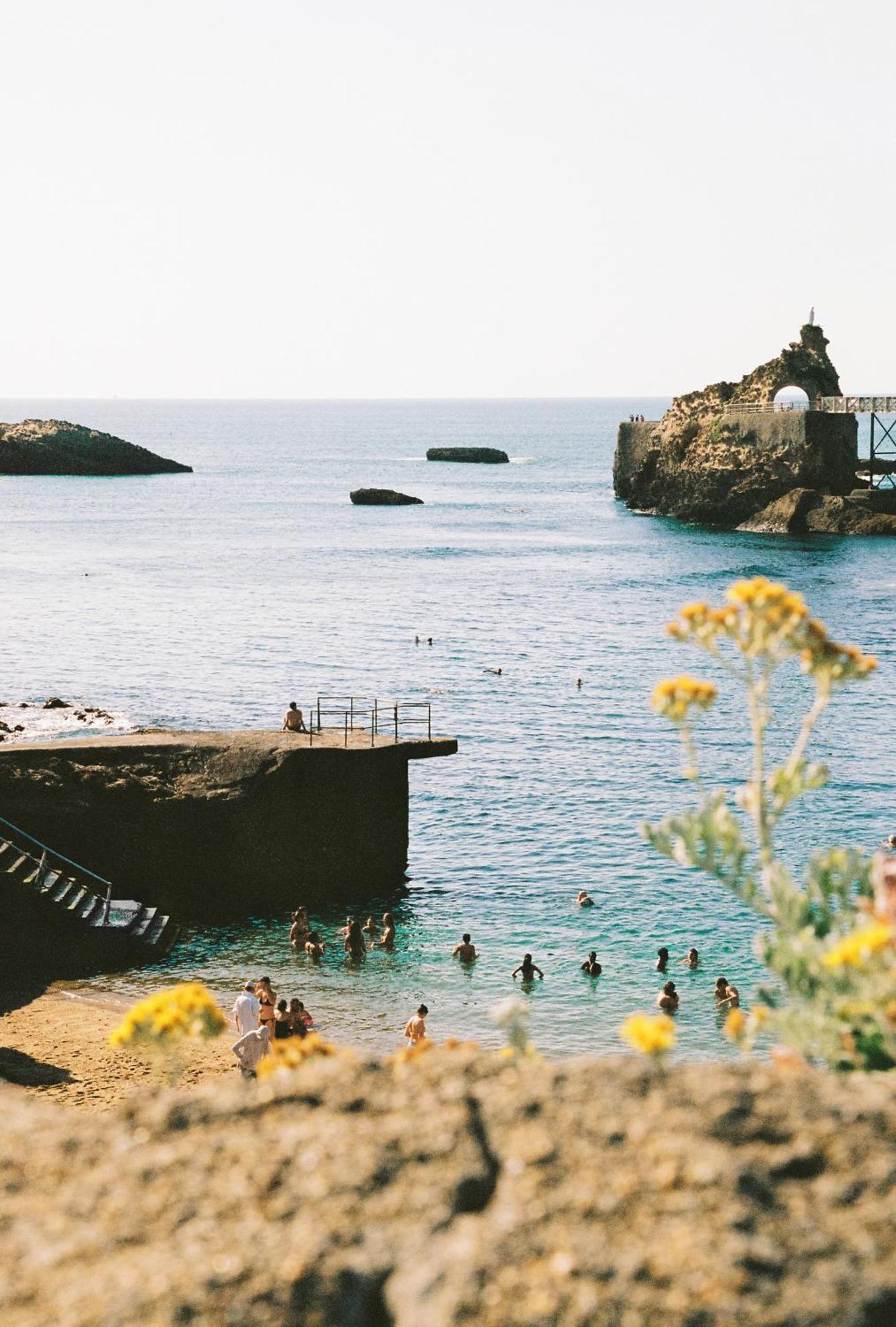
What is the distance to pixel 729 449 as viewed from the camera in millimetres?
109438

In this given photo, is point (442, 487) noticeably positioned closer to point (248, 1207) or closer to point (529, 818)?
point (529, 818)

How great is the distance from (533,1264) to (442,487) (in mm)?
167262

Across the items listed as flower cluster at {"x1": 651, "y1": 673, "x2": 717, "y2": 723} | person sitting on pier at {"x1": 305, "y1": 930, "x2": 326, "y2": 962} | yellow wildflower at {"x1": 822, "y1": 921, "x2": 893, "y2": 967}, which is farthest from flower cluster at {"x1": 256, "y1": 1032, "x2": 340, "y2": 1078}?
person sitting on pier at {"x1": 305, "y1": 930, "x2": 326, "y2": 962}

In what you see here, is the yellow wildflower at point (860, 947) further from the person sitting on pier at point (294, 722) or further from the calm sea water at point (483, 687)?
the person sitting on pier at point (294, 722)

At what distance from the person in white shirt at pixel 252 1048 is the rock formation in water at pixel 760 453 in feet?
292

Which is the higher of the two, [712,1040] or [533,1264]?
[533,1264]

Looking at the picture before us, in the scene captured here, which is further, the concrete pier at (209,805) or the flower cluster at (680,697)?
the concrete pier at (209,805)

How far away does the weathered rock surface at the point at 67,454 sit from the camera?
585 ft

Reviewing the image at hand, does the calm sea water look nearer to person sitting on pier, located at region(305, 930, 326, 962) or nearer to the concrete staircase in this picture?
person sitting on pier, located at region(305, 930, 326, 962)

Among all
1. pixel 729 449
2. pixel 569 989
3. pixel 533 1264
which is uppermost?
pixel 729 449

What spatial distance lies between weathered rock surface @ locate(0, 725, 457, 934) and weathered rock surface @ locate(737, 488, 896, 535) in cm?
7808

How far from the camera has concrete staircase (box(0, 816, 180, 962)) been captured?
2655 centimetres

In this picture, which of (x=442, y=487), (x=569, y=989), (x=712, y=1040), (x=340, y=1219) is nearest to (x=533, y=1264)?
(x=340, y=1219)

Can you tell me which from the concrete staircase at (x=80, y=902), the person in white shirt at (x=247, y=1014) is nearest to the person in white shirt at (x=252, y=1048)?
the person in white shirt at (x=247, y=1014)
